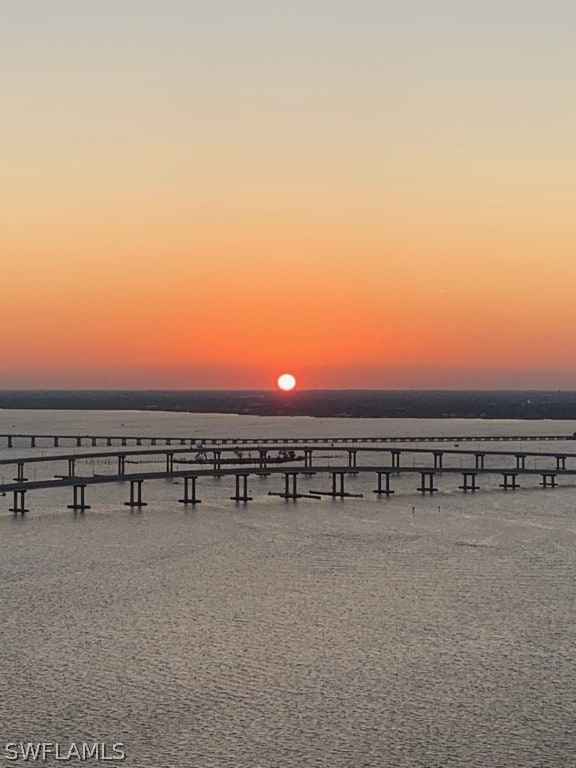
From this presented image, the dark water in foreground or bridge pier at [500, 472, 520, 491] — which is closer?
the dark water in foreground

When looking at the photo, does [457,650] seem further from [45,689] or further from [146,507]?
[146,507]

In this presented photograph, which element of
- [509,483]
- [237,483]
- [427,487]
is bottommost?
[427,487]

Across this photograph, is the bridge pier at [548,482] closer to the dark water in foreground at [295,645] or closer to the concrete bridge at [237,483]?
the concrete bridge at [237,483]

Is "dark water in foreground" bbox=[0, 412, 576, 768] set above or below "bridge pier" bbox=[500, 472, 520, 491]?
below

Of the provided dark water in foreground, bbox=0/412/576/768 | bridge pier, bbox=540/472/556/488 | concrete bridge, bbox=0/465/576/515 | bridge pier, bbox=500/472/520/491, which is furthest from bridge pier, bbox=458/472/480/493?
dark water in foreground, bbox=0/412/576/768

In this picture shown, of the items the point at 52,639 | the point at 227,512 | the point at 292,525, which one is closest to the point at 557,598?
the point at 52,639

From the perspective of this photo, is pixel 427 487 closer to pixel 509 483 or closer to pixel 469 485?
pixel 469 485

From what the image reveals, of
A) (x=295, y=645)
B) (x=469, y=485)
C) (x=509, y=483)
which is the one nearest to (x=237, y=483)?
(x=469, y=485)

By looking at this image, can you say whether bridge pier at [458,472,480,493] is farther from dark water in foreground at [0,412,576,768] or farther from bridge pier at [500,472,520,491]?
dark water in foreground at [0,412,576,768]

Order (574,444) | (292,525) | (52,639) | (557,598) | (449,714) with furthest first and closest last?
(574,444), (292,525), (557,598), (52,639), (449,714)
